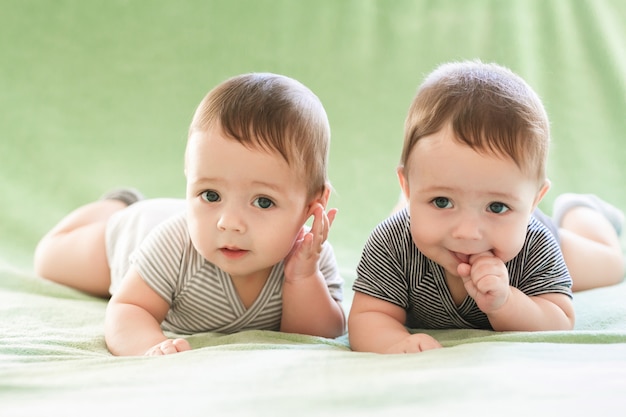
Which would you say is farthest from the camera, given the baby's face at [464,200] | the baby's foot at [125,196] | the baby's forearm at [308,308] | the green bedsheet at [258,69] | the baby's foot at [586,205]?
the green bedsheet at [258,69]

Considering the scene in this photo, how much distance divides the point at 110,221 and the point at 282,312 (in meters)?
0.56

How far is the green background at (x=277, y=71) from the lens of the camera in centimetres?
240

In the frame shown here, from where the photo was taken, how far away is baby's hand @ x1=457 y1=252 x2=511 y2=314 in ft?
3.90

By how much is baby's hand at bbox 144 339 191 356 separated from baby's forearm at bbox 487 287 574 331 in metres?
0.45

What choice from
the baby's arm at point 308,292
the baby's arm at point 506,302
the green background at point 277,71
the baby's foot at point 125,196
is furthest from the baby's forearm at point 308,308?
the green background at point 277,71

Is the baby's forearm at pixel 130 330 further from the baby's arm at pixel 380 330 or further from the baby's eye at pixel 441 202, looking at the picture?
the baby's eye at pixel 441 202

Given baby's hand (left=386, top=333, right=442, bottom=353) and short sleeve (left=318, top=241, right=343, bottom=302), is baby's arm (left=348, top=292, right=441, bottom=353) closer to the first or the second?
baby's hand (left=386, top=333, right=442, bottom=353)

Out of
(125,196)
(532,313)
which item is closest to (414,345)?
(532,313)

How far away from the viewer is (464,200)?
46.1 inches

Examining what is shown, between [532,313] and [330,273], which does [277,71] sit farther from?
[532,313]

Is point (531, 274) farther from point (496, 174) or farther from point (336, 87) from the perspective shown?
point (336, 87)

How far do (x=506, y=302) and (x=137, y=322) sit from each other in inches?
22.0

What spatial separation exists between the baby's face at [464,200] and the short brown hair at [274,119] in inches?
6.2

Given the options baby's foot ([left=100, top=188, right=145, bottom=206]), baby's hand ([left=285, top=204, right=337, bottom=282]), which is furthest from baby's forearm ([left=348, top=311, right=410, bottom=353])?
baby's foot ([left=100, top=188, right=145, bottom=206])
